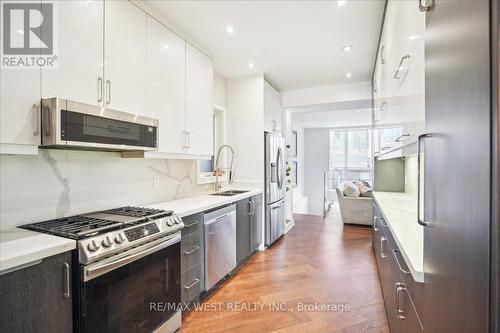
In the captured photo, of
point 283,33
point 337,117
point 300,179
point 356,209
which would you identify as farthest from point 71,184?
point 300,179

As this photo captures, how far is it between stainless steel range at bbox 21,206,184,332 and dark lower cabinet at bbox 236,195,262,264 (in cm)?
117

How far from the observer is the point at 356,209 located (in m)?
5.20

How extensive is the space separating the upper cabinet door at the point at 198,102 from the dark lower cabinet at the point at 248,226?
2.79 ft

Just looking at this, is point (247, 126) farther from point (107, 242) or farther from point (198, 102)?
point (107, 242)

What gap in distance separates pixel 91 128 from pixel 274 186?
2.84 metres

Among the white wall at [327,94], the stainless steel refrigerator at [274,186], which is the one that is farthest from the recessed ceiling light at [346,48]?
the stainless steel refrigerator at [274,186]

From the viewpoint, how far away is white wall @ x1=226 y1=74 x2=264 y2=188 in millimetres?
3750

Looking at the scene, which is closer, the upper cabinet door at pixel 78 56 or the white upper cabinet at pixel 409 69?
the white upper cabinet at pixel 409 69

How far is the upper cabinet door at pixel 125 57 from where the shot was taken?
179cm

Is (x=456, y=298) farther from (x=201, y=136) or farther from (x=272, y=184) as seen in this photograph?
(x=272, y=184)

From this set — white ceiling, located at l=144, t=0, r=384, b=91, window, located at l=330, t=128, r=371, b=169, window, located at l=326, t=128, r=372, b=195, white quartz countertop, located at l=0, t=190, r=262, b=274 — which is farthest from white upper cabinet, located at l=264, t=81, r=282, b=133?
window, located at l=330, t=128, r=371, b=169

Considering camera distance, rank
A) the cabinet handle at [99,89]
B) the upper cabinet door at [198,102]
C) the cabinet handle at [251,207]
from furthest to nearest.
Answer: the cabinet handle at [251,207], the upper cabinet door at [198,102], the cabinet handle at [99,89]

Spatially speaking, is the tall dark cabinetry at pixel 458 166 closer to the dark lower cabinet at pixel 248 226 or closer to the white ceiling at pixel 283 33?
the white ceiling at pixel 283 33

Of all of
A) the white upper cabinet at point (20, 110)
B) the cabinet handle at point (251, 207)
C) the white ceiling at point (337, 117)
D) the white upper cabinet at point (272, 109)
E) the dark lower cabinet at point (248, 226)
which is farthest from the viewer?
the white ceiling at point (337, 117)
